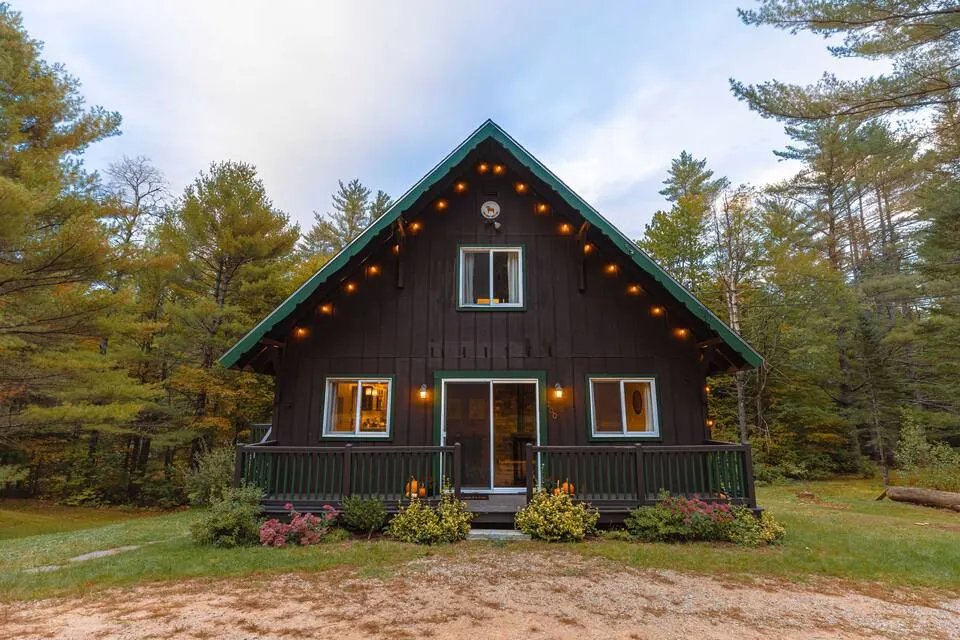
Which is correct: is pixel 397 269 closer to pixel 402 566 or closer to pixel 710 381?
pixel 402 566

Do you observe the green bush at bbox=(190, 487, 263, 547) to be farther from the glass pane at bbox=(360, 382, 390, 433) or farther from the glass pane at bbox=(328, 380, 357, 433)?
the glass pane at bbox=(360, 382, 390, 433)

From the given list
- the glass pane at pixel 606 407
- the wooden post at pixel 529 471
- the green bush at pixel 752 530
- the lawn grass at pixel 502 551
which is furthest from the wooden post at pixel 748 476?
the wooden post at pixel 529 471

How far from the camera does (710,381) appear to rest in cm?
1917

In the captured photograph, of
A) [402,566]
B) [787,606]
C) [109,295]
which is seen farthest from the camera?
[109,295]

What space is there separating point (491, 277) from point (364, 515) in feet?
15.9

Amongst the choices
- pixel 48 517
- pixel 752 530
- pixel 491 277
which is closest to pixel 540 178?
pixel 491 277

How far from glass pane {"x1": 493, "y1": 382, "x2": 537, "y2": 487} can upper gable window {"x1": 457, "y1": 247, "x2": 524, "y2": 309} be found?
67.6 inches

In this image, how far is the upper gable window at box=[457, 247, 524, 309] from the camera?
891 cm

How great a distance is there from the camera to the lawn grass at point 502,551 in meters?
5.18

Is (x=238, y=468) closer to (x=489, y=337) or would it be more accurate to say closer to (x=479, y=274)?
(x=489, y=337)

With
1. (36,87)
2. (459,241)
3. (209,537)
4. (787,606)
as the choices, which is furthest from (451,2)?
(787,606)

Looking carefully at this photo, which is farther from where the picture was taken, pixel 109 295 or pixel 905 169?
pixel 905 169

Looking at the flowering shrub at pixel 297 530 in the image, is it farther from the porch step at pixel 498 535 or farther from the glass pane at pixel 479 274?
the glass pane at pixel 479 274

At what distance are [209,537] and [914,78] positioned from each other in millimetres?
16277
